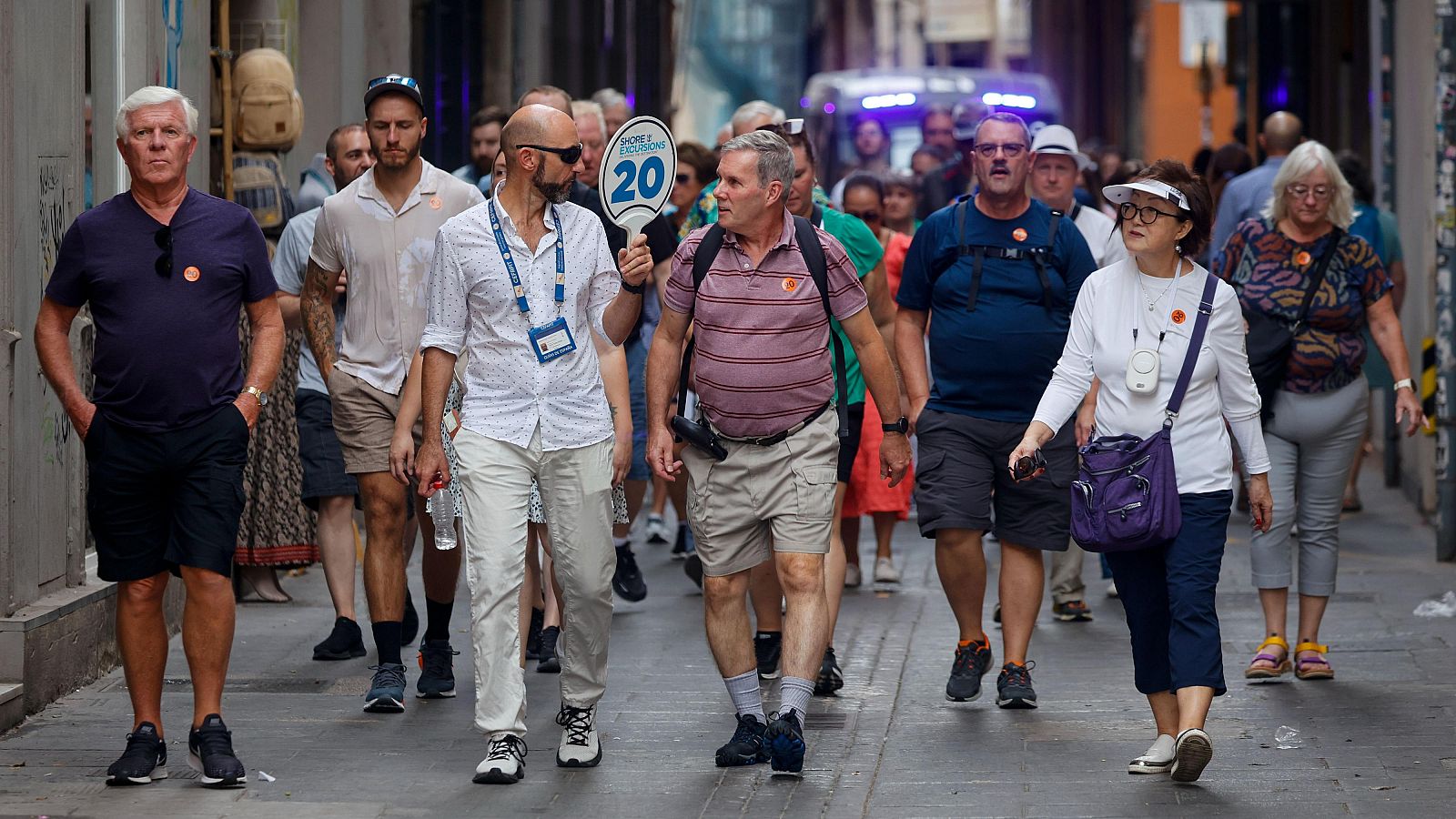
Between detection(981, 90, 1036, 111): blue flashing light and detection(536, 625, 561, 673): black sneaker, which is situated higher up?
detection(981, 90, 1036, 111): blue flashing light

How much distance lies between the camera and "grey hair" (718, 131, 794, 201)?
655 cm

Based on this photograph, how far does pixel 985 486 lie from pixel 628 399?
1533 millimetres

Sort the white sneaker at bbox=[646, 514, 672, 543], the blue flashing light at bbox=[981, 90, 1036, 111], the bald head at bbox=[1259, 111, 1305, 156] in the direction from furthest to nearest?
the blue flashing light at bbox=[981, 90, 1036, 111], the bald head at bbox=[1259, 111, 1305, 156], the white sneaker at bbox=[646, 514, 672, 543]

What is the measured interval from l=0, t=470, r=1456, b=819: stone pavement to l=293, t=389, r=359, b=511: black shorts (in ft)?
2.20

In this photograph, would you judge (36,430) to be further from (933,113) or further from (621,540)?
(933,113)

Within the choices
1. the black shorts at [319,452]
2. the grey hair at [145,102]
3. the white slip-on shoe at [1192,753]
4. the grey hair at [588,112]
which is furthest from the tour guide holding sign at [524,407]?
the grey hair at [588,112]

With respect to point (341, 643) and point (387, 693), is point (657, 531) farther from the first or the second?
point (387, 693)

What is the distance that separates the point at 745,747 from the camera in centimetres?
657

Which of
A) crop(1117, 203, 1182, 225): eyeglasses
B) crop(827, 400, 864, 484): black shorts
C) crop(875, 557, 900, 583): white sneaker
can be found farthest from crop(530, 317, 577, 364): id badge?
crop(875, 557, 900, 583): white sneaker

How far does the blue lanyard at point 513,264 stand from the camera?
21.1ft

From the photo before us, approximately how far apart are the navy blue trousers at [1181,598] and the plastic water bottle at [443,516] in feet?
7.35

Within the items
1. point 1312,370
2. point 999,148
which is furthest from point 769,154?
point 1312,370

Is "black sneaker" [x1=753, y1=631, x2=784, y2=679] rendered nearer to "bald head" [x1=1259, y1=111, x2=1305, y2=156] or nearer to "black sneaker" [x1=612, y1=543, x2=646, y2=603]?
"black sneaker" [x1=612, y1=543, x2=646, y2=603]

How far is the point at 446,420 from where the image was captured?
7051 millimetres
